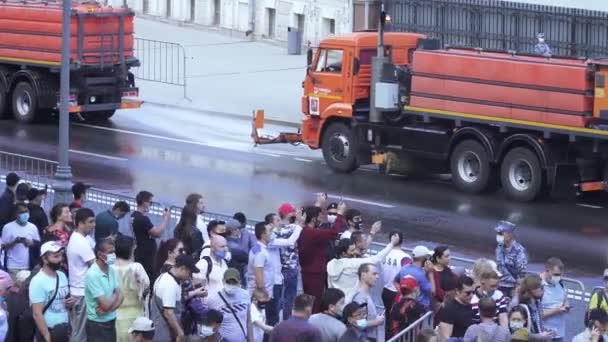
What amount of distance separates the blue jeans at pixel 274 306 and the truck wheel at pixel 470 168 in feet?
33.7

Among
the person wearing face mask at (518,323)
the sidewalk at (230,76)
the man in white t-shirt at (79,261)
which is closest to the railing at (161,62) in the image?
the sidewalk at (230,76)

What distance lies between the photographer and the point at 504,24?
37.8 metres

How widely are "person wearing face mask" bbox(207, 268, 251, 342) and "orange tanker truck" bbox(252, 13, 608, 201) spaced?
11591 mm

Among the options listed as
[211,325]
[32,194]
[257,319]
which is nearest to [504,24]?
[32,194]

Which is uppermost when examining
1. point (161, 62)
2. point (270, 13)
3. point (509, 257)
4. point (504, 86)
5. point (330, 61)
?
point (270, 13)

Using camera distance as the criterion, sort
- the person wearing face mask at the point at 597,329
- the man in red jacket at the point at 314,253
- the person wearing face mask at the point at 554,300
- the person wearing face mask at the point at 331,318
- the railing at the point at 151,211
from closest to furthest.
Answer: the person wearing face mask at the point at 331,318 → the person wearing face mask at the point at 597,329 → the railing at the point at 151,211 → the person wearing face mask at the point at 554,300 → the man in red jacket at the point at 314,253

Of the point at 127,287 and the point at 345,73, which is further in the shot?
the point at 345,73

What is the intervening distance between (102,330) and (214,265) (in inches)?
49.1

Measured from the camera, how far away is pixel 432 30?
127 ft

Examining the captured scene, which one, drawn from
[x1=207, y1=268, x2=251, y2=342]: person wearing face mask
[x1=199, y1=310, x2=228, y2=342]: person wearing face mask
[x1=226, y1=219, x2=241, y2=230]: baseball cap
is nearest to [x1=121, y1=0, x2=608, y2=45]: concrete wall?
[x1=226, y1=219, x2=241, y2=230]: baseball cap

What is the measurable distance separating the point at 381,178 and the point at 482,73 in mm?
3280

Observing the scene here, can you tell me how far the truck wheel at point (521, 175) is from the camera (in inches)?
977

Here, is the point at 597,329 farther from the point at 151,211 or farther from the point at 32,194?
the point at 151,211

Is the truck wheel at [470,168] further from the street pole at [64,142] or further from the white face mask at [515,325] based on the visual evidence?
the white face mask at [515,325]
